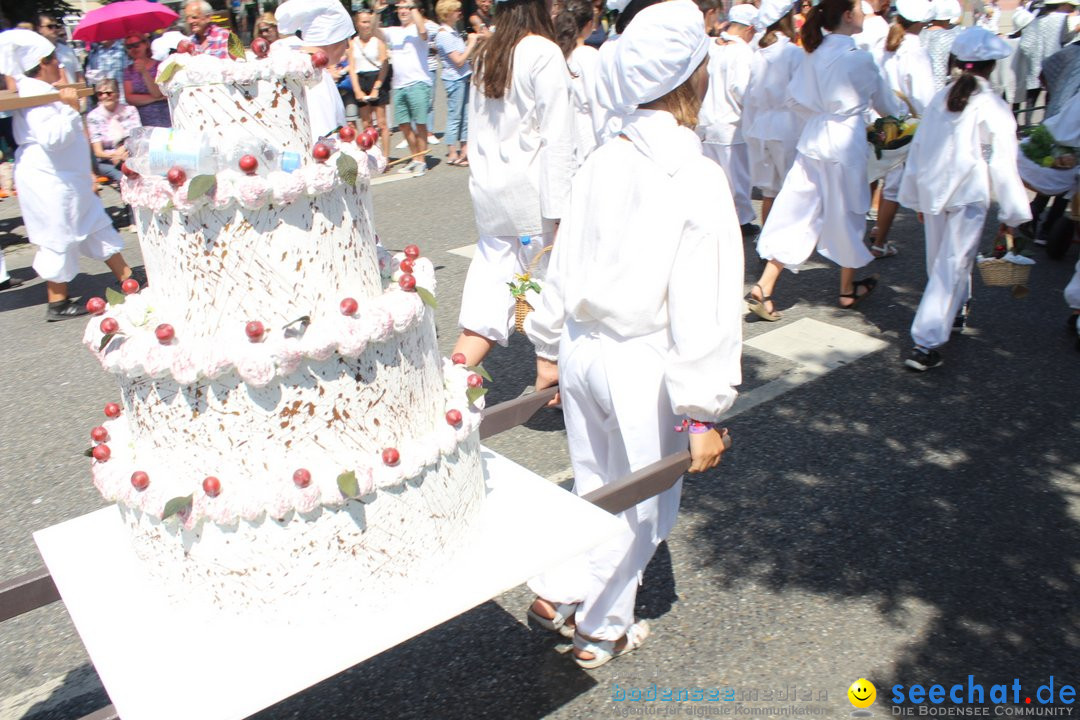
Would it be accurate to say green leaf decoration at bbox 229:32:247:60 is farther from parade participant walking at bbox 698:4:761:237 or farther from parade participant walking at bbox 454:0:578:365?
parade participant walking at bbox 698:4:761:237

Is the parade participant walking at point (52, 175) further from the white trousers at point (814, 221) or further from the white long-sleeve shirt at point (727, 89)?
the white trousers at point (814, 221)

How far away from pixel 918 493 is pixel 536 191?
2355 mm

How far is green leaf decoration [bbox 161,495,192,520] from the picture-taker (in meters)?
2.07

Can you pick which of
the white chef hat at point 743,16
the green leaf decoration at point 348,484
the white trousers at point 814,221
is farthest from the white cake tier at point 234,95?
the white chef hat at point 743,16

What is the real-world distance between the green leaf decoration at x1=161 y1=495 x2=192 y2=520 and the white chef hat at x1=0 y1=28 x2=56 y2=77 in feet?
19.7

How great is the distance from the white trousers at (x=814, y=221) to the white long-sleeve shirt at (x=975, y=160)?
3.00 feet

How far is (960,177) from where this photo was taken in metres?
5.12

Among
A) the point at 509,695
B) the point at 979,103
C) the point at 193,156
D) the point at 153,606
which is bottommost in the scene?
the point at 509,695

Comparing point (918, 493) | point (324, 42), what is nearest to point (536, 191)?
point (324, 42)

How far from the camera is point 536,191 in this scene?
4.74 meters

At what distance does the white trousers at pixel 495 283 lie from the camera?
16.2 ft

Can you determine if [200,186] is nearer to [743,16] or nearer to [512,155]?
[512,155]

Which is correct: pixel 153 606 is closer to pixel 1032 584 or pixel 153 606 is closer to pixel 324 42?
pixel 1032 584

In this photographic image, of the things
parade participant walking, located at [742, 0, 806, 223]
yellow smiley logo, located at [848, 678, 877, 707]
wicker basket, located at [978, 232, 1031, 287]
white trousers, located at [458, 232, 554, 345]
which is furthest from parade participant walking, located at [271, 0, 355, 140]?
yellow smiley logo, located at [848, 678, 877, 707]
